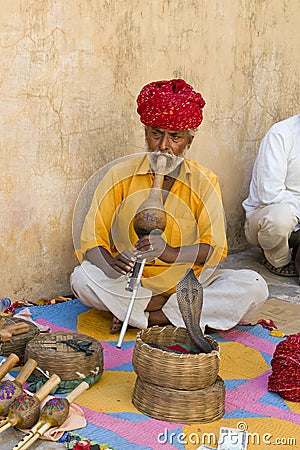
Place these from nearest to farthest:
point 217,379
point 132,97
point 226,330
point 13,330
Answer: point 217,379 → point 13,330 → point 226,330 → point 132,97

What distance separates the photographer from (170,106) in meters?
3.97

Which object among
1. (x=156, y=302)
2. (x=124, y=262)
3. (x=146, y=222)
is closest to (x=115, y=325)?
(x=156, y=302)

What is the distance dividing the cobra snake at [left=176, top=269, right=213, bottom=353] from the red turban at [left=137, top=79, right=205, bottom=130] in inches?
42.5

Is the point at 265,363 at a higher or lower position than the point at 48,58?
lower

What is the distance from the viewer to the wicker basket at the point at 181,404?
9.98 feet

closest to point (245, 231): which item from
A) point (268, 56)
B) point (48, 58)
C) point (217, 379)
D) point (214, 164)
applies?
point (214, 164)

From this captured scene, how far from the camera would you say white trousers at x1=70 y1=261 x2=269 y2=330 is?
13.1 feet

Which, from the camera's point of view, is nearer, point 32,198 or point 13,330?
point 13,330

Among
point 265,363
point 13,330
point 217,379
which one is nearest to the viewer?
point 217,379

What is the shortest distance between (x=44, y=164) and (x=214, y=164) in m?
1.52

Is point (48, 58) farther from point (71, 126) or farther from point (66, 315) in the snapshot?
point (66, 315)

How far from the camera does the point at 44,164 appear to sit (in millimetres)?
4359

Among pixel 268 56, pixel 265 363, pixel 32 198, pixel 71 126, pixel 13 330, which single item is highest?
pixel 268 56

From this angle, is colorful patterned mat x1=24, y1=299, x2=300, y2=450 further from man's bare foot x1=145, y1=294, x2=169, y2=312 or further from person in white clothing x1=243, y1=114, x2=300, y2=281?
person in white clothing x1=243, y1=114, x2=300, y2=281
